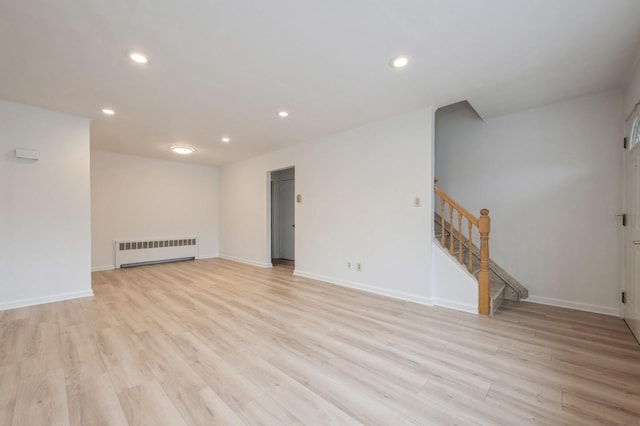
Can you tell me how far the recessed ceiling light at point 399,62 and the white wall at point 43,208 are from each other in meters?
4.19

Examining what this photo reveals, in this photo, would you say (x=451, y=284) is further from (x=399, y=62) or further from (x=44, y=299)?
(x=44, y=299)

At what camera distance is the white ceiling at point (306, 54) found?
1.84 meters

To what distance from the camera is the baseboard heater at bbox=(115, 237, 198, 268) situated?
5.93m

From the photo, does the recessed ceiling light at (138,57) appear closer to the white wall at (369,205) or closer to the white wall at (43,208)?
the white wall at (43,208)

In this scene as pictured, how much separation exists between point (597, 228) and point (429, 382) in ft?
10.0

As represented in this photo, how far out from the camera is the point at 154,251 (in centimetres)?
636

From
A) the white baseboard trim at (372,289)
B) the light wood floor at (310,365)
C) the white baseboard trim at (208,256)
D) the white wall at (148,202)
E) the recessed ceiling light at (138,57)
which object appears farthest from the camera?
the white baseboard trim at (208,256)

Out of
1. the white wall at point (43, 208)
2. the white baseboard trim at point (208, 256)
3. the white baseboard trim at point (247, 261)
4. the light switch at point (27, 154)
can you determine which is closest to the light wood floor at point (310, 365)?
the white wall at point (43, 208)

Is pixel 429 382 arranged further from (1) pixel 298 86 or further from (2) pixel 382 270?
(1) pixel 298 86

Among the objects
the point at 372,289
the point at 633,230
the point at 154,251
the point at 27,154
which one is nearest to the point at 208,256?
the point at 154,251

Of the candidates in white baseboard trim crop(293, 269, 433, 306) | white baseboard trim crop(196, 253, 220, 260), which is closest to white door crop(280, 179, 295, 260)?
white baseboard trim crop(196, 253, 220, 260)

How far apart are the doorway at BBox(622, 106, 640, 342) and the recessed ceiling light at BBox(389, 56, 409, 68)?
220cm

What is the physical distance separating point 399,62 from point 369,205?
2048mm

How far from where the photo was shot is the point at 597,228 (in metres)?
3.21
